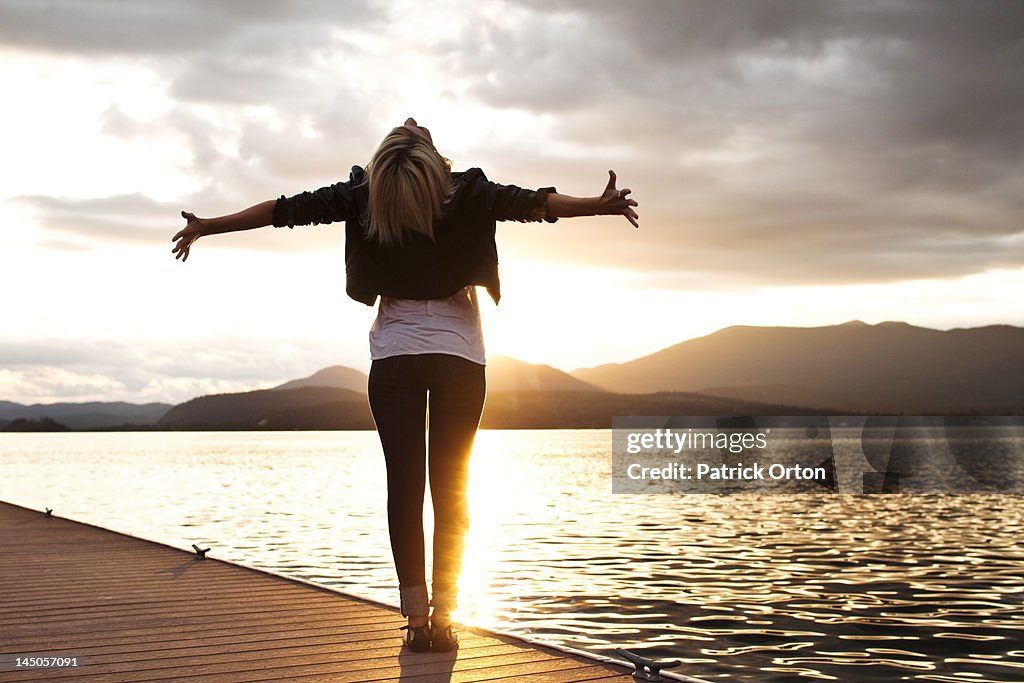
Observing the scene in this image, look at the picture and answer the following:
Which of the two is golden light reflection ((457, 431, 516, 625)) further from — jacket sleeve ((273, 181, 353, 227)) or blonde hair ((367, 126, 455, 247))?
jacket sleeve ((273, 181, 353, 227))

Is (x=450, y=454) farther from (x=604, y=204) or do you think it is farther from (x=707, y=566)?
(x=707, y=566)

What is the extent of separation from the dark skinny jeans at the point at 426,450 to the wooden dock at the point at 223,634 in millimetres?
406

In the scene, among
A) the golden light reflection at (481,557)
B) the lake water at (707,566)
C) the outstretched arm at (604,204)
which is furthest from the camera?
the golden light reflection at (481,557)

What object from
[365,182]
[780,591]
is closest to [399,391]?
[365,182]

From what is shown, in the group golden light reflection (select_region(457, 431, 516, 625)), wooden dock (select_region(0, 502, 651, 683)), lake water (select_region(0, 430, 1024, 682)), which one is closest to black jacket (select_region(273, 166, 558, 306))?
golden light reflection (select_region(457, 431, 516, 625))

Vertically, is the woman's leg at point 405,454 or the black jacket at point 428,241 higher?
the black jacket at point 428,241

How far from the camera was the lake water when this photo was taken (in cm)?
930

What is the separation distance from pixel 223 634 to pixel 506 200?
9.46 feet

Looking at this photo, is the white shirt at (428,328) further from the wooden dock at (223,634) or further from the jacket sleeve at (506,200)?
the wooden dock at (223,634)

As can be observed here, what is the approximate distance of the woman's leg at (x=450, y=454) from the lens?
422cm

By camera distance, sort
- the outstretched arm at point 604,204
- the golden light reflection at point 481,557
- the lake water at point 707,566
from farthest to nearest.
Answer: the golden light reflection at point 481,557
the lake water at point 707,566
the outstretched arm at point 604,204

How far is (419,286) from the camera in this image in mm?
4191

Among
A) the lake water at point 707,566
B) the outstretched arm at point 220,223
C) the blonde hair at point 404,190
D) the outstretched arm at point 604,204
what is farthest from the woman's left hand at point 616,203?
the lake water at point 707,566

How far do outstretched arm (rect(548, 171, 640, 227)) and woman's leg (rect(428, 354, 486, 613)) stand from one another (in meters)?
0.85
